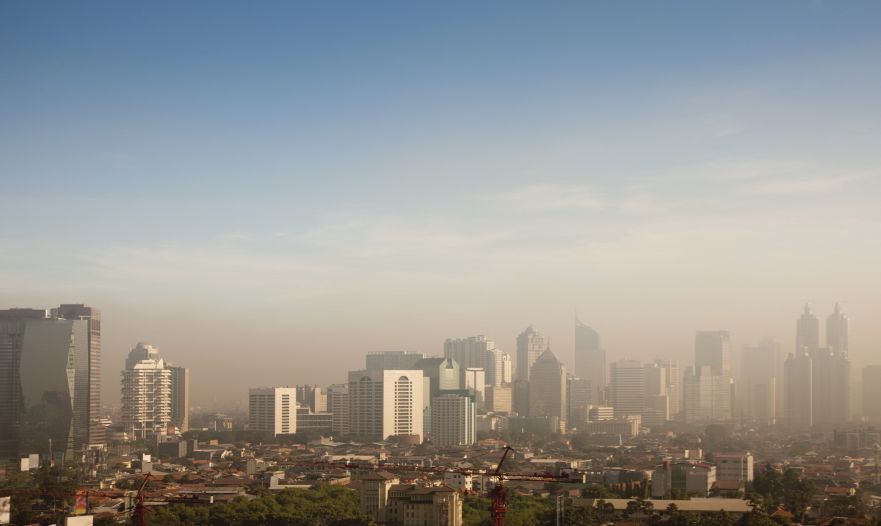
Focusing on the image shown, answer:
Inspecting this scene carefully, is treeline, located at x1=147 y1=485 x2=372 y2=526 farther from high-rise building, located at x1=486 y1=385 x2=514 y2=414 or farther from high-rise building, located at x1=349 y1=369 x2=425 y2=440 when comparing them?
high-rise building, located at x1=486 y1=385 x2=514 y2=414

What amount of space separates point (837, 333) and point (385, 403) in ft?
41.0

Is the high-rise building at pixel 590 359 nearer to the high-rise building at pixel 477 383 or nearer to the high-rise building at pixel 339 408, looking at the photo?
the high-rise building at pixel 477 383

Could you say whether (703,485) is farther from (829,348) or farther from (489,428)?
(489,428)

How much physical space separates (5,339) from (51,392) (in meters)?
1.65

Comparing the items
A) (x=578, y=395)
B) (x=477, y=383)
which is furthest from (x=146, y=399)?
(x=578, y=395)

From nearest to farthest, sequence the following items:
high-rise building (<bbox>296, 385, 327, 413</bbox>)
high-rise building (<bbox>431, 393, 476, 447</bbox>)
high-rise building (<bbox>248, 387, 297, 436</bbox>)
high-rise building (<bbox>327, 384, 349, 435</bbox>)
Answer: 1. high-rise building (<bbox>431, 393, 476, 447</bbox>)
2. high-rise building (<bbox>327, 384, 349, 435</bbox>)
3. high-rise building (<bbox>248, 387, 297, 436</bbox>)
4. high-rise building (<bbox>296, 385, 327, 413</bbox>)

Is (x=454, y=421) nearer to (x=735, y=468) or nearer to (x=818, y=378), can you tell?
(x=818, y=378)

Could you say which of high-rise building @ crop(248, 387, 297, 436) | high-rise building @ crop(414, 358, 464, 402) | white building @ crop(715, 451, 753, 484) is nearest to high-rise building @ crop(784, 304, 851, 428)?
white building @ crop(715, 451, 753, 484)

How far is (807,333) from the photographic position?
3234 cm

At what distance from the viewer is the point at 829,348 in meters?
31.9

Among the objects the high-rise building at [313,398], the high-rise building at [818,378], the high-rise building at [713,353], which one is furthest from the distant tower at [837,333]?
the high-rise building at [313,398]

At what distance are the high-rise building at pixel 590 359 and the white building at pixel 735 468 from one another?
80.8ft

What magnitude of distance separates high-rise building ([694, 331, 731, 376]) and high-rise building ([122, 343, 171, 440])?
739 inches

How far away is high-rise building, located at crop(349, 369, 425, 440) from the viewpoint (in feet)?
109
